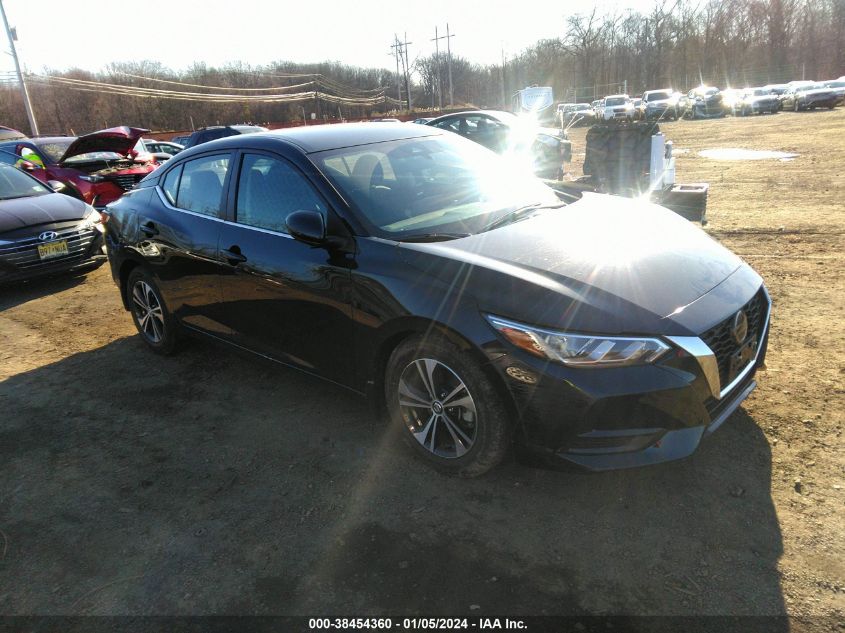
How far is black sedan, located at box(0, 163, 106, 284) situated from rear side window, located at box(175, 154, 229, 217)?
3.63 m

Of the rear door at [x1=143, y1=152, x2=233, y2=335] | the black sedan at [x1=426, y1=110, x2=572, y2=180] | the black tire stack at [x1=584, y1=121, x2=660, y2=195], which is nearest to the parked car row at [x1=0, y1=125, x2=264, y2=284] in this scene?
the rear door at [x1=143, y1=152, x2=233, y2=335]

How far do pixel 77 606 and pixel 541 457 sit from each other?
202cm

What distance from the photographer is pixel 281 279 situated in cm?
347

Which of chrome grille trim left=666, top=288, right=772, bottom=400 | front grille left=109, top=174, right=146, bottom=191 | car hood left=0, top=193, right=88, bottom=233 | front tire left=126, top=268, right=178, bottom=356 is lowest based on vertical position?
front tire left=126, top=268, right=178, bottom=356

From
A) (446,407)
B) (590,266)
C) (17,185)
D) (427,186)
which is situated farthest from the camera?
(17,185)

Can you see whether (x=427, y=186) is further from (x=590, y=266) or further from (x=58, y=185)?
(x=58, y=185)

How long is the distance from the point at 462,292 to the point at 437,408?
0.62m

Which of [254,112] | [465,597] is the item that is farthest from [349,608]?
[254,112]

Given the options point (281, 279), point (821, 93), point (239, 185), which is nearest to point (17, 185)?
point (239, 185)

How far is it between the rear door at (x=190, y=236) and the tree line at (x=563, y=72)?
4238 centimetres

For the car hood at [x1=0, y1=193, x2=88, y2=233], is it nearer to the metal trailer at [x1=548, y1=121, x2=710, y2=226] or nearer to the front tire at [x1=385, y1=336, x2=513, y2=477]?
the front tire at [x1=385, y1=336, x2=513, y2=477]

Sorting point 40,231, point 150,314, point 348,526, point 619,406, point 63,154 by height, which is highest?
point 63,154

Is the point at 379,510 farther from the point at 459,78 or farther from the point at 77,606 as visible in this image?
the point at 459,78

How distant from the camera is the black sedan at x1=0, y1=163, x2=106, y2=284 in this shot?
6.77 meters
